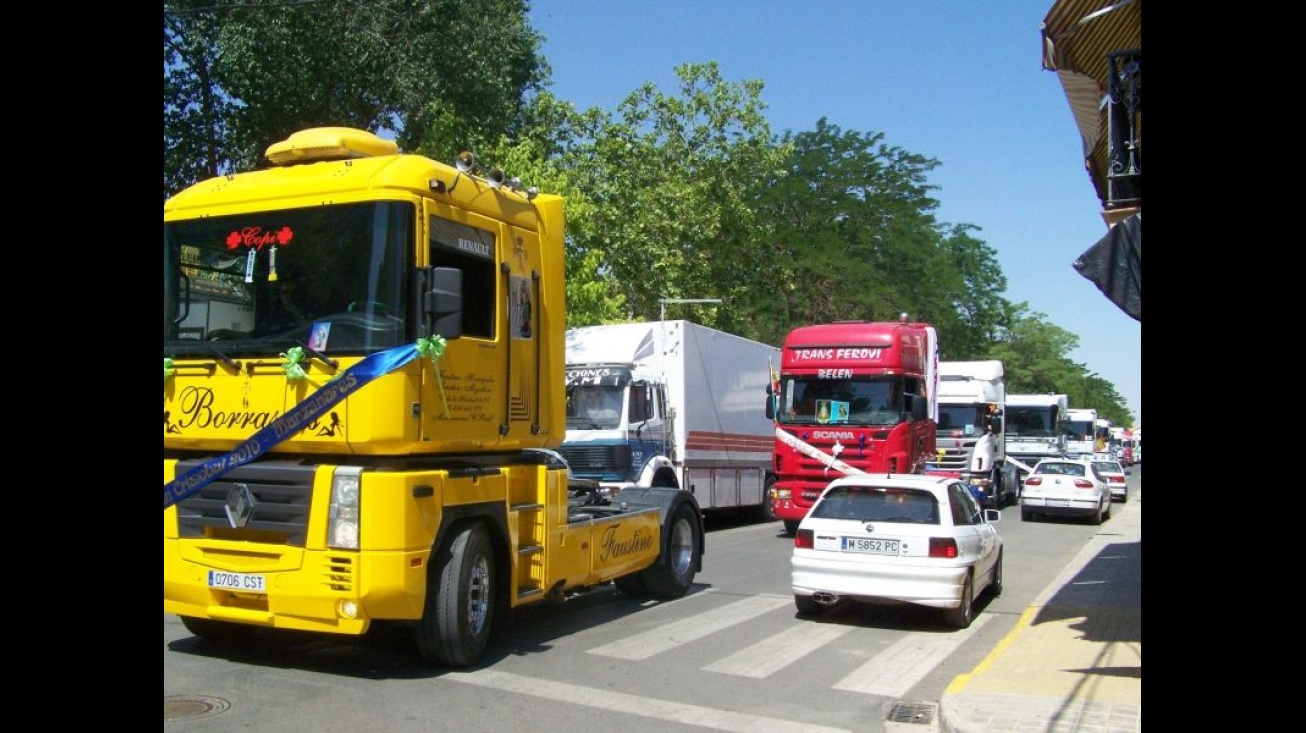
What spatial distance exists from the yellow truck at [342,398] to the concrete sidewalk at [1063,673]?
3692mm

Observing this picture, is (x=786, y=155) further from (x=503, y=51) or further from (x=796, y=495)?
(x=796, y=495)

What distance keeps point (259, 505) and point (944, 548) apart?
6147mm

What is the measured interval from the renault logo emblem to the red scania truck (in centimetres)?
1186

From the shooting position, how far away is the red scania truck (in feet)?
59.5

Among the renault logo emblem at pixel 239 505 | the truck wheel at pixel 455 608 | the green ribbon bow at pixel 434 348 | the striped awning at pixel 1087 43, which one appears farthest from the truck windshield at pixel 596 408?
the renault logo emblem at pixel 239 505

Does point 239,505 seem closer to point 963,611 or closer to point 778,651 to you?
point 778,651

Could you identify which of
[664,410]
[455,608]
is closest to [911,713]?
[455,608]

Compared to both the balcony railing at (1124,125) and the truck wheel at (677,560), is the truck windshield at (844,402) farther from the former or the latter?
the balcony railing at (1124,125)

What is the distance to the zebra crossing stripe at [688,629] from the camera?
899 cm

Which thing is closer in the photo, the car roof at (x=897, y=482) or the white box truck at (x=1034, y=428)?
the car roof at (x=897, y=482)
